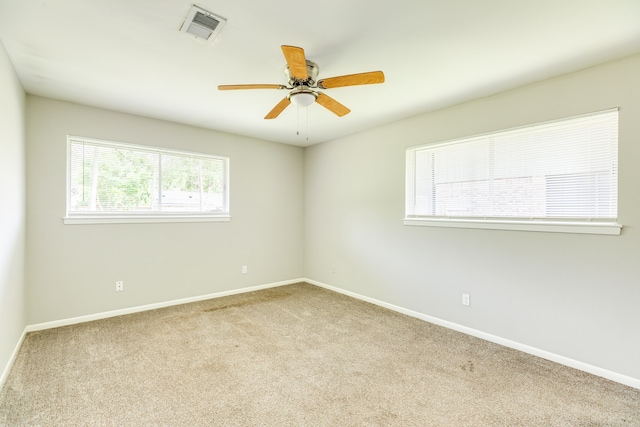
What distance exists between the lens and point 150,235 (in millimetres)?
3766

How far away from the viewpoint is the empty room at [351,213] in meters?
1.89

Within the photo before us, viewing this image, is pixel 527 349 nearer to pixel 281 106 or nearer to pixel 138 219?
pixel 281 106

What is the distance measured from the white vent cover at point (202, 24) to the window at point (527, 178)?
2.56 meters

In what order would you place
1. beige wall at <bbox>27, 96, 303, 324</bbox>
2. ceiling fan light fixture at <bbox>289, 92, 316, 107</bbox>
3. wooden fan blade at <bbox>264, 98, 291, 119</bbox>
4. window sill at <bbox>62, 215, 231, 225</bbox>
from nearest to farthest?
1. ceiling fan light fixture at <bbox>289, 92, 316, 107</bbox>
2. wooden fan blade at <bbox>264, 98, 291, 119</bbox>
3. beige wall at <bbox>27, 96, 303, 324</bbox>
4. window sill at <bbox>62, 215, 231, 225</bbox>

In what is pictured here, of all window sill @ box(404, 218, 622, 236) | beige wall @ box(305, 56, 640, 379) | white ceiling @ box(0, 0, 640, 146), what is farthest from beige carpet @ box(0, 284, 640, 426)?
white ceiling @ box(0, 0, 640, 146)

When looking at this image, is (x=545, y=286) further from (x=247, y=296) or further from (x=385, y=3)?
(x=247, y=296)

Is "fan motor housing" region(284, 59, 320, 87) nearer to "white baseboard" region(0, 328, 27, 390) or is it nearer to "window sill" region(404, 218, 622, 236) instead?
"window sill" region(404, 218, 622, 236)

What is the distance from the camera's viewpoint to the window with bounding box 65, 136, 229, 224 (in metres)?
3.36

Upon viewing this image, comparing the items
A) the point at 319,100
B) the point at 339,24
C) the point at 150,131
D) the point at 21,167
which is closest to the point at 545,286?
the point at 319,100

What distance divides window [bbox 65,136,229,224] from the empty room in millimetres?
27

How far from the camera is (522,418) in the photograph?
184 centimetres

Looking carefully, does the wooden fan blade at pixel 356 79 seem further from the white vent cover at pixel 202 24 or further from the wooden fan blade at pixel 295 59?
the white vent cover at pixel 202 24

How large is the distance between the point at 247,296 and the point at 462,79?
12.6 ft

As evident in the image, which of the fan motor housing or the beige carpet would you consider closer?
the beige carpet
